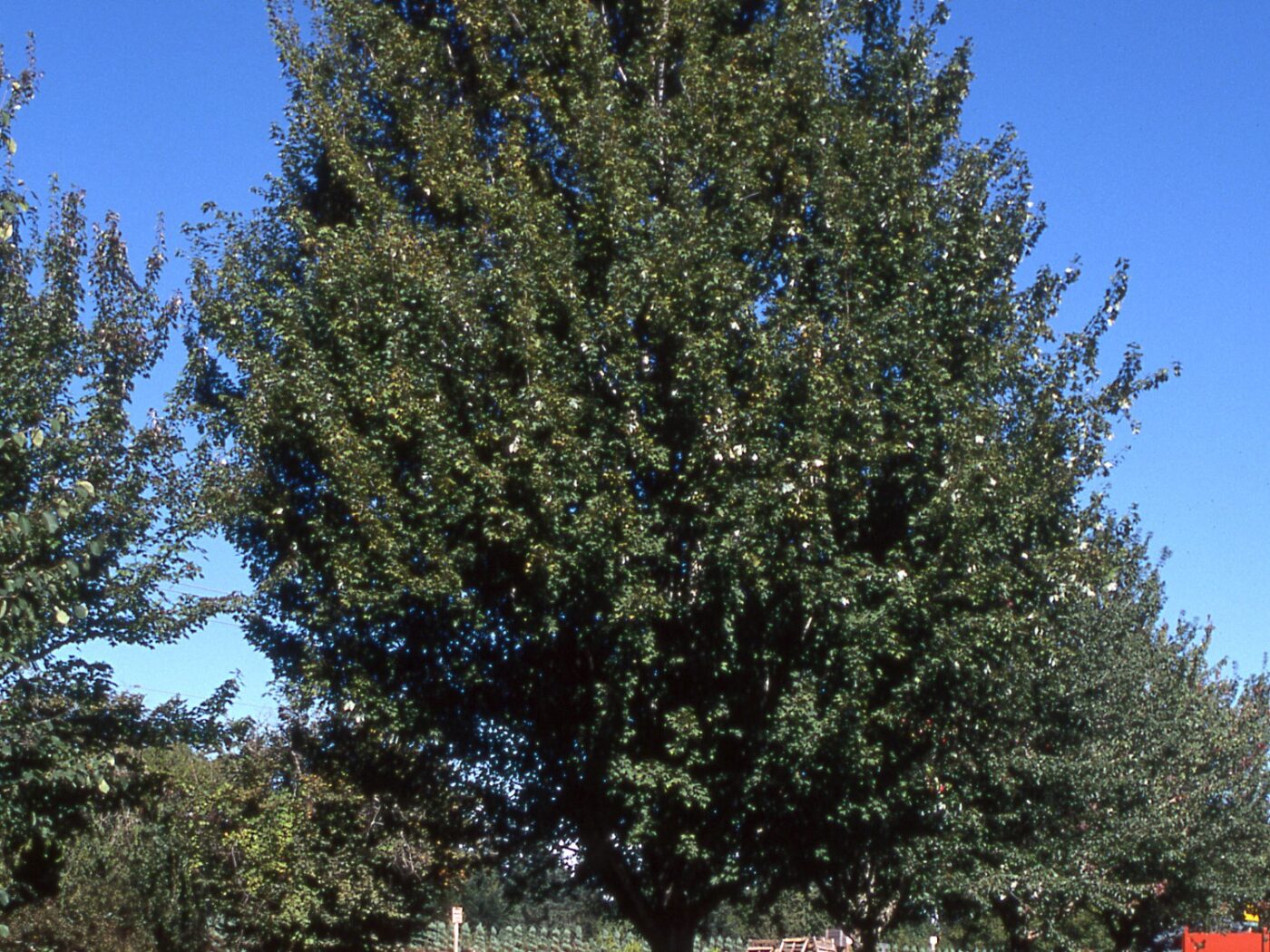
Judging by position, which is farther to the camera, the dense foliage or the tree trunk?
the tree trunk

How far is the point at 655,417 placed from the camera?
16.1m

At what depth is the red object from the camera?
108 ft

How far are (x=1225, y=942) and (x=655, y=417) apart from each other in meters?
25.2

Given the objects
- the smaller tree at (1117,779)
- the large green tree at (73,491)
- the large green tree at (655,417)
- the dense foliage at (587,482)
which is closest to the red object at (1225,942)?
the smaller tree at (1117,779)

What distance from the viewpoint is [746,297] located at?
16109mm

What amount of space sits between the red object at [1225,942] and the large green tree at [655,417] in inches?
696

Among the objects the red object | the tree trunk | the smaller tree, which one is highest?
the smaller tree

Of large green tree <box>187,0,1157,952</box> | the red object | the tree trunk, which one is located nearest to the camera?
large green tree <box>187,0,1157,952</box>

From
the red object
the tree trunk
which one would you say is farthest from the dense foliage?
the red object

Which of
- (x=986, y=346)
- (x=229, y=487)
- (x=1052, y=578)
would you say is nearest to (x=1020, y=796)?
(x=1052, y=578)

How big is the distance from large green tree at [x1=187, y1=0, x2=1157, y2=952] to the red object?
17.7m

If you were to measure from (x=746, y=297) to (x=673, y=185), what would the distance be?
5.15 feet

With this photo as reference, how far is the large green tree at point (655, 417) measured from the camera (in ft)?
51.5

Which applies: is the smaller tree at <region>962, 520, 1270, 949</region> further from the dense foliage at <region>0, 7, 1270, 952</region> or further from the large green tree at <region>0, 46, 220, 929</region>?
the large green tree at <region>0, 46, 220, 929</region>
